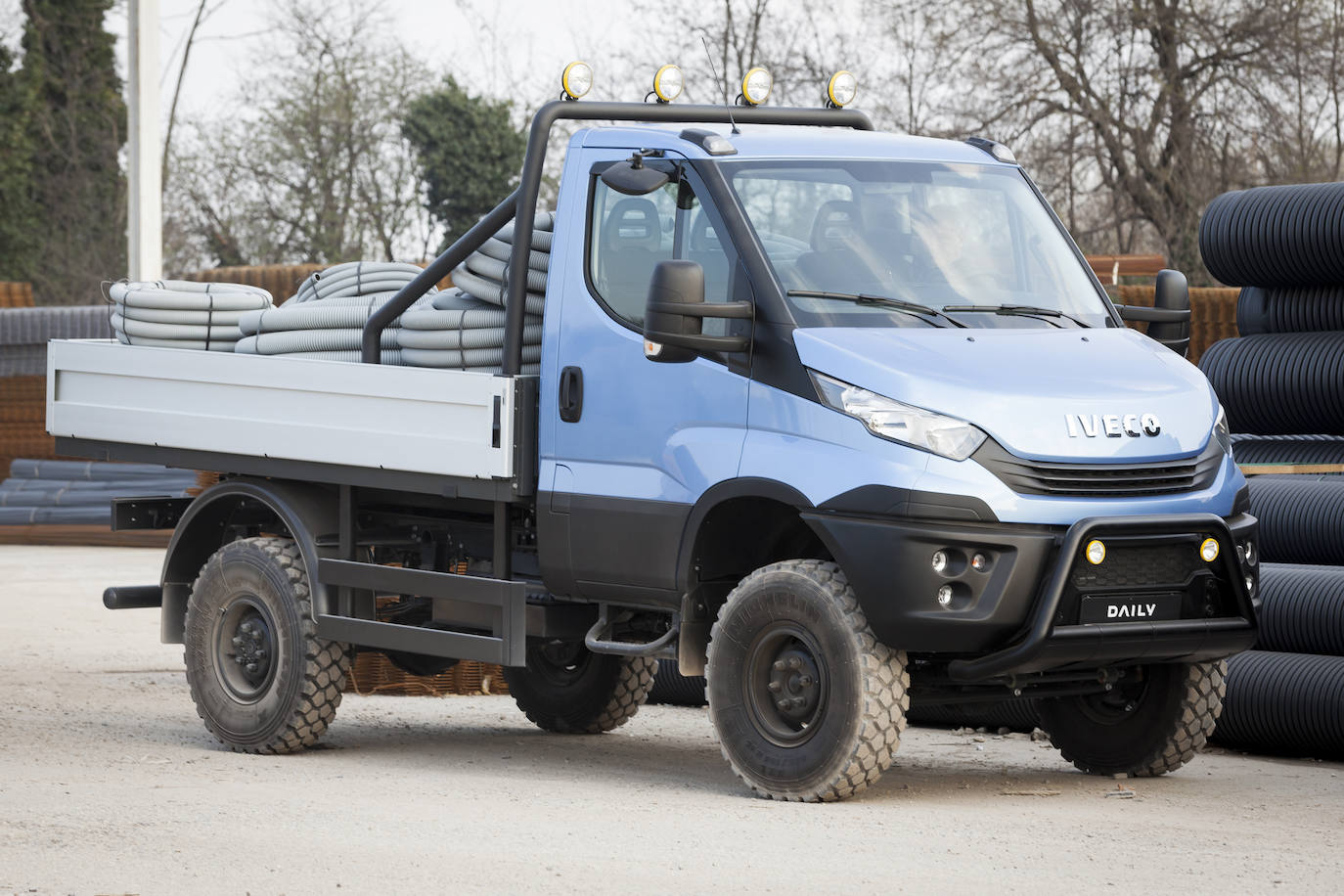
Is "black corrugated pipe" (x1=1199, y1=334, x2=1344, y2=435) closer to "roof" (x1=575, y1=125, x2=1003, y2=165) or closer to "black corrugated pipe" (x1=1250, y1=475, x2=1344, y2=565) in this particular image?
"black corrugated pipe" (x1=1250, y1=475, x2=1344, y2=565)

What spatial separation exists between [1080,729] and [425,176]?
3111cm

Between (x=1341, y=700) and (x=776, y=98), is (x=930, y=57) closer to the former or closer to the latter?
(x=776, y=98)

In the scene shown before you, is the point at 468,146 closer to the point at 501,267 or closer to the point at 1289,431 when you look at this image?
the point at 1289,431

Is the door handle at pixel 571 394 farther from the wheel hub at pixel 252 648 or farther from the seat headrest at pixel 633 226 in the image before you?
the wheel hub at pixel 252 648

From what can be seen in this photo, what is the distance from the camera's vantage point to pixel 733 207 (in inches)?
313

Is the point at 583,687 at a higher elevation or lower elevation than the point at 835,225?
lower

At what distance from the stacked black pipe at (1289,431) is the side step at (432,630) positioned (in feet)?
11.3

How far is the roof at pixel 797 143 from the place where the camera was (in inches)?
325

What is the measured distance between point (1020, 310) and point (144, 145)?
1670 cm

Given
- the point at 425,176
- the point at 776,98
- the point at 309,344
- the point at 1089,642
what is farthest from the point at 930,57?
the point at 1089,642

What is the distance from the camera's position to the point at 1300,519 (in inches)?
401

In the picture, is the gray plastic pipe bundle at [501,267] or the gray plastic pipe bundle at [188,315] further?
the gray plastic pipe bundle at [188,315]

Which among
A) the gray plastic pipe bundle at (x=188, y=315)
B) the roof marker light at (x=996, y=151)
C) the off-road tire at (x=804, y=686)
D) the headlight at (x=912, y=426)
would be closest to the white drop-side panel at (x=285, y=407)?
the gray plastic pipe bundle at (x=188, y=315)

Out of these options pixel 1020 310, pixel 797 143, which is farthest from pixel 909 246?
pixel 797 143
